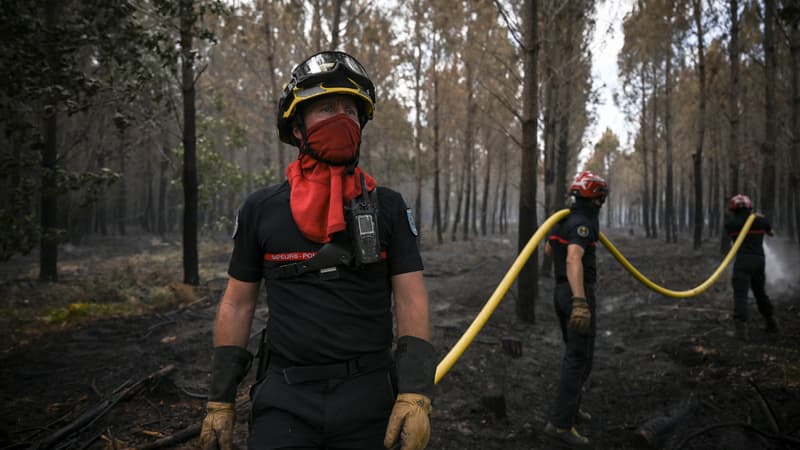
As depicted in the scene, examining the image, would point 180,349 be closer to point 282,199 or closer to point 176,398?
point 176,398

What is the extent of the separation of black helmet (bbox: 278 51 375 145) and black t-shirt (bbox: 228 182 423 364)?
17.3 inches

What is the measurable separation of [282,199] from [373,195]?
47cm

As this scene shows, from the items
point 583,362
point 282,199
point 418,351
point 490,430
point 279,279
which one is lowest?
point 490,430

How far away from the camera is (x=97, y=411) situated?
4.61 metres

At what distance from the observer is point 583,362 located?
15.4ft

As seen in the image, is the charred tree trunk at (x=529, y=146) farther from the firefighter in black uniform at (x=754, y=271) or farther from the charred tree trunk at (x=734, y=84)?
the charred tree trunk at (x=734, y=84)

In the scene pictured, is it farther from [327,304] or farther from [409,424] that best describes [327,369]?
[409,424]

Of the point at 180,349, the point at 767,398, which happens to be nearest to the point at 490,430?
the point at 767,398

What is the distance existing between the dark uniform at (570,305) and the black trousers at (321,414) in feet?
10.2

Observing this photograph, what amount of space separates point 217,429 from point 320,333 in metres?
0.67

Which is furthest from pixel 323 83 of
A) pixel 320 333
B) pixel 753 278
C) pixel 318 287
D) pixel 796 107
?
pixel 796 107

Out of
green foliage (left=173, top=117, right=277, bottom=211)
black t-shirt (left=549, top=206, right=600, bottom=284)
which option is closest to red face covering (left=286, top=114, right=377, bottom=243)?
black t-shirt (left=549, top=206, right=600, bottom=284)

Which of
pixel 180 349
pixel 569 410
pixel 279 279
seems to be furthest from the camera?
pixel 180 349

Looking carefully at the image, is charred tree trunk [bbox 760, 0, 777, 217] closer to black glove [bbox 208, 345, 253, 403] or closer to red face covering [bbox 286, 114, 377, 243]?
red face covering [bbox 286, 114, 377, 243]
